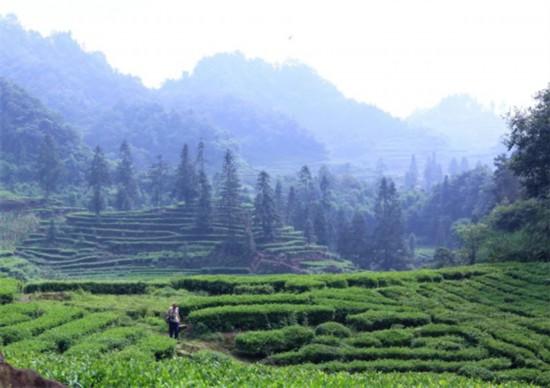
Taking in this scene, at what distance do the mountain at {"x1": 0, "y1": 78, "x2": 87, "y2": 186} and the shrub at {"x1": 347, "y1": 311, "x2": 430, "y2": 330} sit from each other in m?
63.4

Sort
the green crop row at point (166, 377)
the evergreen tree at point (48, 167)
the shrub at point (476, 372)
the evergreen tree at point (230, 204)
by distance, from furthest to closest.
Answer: the evergreen tree at point (48, 167), the evergreen tree at point (230, 204), the shrub at point (476, 372), the green crop row at point (166, 377)

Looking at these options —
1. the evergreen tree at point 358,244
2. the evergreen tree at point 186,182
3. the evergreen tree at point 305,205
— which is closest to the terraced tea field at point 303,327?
the evergreen tree at point 358,244

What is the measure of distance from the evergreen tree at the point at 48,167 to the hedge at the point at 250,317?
5841 centimetres

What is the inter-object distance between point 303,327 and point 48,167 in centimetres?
6159

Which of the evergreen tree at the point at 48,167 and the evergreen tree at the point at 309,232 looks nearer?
the evergreen tree at the point at 309,232

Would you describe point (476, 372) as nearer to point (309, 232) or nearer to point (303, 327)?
point (303, 327)

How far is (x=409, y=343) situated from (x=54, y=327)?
344 inches

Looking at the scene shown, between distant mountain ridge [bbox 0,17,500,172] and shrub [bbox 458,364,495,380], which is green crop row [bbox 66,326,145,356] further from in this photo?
distant mountain ridge [bbox 0,17,500,172]

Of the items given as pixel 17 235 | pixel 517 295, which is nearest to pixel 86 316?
pixel 517 295

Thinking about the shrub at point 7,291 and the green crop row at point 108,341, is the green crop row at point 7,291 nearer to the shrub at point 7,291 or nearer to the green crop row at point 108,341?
the shrub at point 7,291

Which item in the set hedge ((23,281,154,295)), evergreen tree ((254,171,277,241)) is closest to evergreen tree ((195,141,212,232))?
evergreen tree ((254,171,277,241))

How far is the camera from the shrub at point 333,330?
16078mm

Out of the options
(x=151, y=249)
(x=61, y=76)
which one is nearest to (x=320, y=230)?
(x=151, y=249)

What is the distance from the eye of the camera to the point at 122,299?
63.5ft
